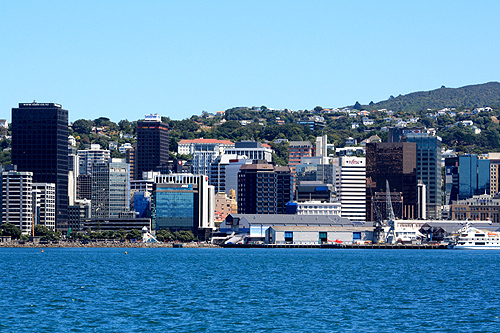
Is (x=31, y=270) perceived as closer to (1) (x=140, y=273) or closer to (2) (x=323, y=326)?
(1) (x=140, y=273)

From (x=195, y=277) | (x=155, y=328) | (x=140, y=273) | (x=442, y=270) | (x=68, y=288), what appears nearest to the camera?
(x=155, y=328)

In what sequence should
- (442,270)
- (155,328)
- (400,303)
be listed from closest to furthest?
(155,328), (400,303), (442,270)

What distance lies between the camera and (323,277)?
358ft

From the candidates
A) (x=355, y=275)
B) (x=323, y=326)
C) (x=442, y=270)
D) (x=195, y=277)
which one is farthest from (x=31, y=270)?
(x=323, y=326)

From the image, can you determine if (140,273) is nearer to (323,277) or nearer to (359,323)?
(323,277)

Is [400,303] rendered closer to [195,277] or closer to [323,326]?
[323,326]

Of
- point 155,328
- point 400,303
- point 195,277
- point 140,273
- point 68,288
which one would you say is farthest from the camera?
point 140,273

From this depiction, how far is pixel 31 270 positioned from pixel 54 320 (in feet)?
200

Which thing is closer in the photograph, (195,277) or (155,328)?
(155,328)

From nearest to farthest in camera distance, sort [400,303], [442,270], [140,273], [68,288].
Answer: [400,303], [68,288], [140,273], [442,270]

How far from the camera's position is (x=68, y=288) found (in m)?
88.6

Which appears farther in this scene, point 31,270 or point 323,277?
point 31,270

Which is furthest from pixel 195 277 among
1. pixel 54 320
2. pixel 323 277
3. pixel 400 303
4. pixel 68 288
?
pixel 54 320

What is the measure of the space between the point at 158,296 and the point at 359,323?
76.9 feet
